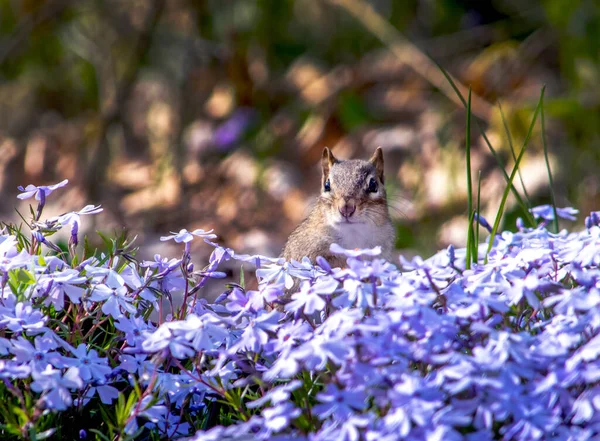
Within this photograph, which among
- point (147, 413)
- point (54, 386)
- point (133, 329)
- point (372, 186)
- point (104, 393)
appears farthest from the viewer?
point (372, 186)

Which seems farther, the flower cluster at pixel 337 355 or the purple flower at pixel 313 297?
the purple flower at pixel 313 297

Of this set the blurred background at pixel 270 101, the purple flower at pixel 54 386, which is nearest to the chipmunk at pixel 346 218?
the purple flower at pixel 54 386

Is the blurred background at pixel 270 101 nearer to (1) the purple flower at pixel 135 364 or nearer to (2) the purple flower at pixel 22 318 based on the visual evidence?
(1) the purple flower at pixel 135 364

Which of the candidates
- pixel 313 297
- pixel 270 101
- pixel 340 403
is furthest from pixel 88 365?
pixel 270 101

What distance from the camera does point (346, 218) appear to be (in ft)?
12.2

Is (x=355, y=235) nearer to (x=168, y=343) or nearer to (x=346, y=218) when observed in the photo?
(x=346, y=218)

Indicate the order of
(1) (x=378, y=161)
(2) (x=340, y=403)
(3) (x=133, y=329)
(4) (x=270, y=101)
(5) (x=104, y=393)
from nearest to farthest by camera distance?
(2) (x=340, y=403) → (5) (x=104, y=393) → (3) (x=133, y=329) → (1) (x=378, y=161) → (4) (x=270, y=101)

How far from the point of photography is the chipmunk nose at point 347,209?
3717 millimetres

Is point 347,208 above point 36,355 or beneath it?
above

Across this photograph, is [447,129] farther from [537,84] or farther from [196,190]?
[196,190]

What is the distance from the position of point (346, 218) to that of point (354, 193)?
149 millimetres

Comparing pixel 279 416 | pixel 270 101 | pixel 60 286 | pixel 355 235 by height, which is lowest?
pixel 279 416

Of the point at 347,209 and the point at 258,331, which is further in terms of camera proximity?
the point at 347,209

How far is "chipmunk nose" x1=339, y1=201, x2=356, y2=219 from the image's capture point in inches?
146
